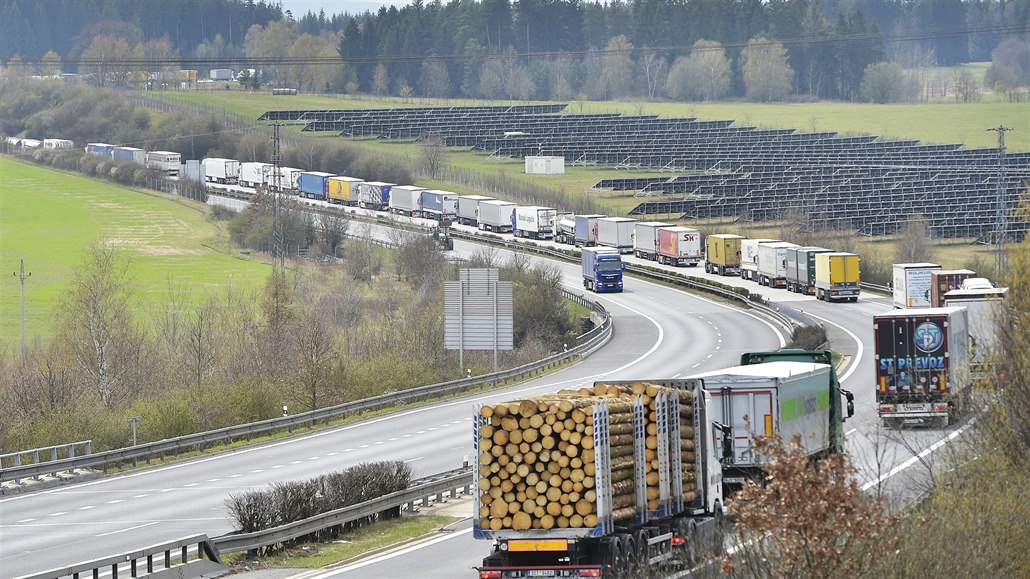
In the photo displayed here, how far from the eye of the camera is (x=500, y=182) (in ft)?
522

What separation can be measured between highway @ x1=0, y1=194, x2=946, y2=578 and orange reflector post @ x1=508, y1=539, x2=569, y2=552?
168 inches

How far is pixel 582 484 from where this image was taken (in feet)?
69.1

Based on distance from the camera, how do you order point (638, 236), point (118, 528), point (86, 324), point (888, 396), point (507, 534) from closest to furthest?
point (507, 534)
point (118, 528)
point (888, 396)
point (86, 324)
point (638, 236)

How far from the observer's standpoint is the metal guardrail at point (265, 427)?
38219 mm

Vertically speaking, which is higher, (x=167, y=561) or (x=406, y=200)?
(x=406, y=200)

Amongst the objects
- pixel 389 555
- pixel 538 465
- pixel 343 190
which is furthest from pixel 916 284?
pixel 343 190

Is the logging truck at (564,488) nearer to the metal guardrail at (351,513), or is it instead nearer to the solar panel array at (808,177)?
the metal guardrail at (351,513)

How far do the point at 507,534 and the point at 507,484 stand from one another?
66cm

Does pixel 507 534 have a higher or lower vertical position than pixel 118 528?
→ higher

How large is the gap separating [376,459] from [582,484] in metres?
21.2

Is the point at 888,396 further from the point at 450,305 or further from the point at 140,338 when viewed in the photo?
the point at 140,338

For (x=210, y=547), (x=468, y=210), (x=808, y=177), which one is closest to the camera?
(x=210, y=547)

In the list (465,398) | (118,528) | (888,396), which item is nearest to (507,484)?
(118,528)

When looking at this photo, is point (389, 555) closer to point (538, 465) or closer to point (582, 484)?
point (538, 465)
